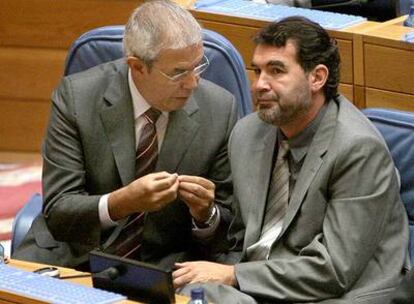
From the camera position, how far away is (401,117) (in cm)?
321

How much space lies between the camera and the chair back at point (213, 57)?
361 centimetres

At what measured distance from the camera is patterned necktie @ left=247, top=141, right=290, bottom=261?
125 inches

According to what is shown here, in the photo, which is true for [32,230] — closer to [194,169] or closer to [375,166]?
[194,169]

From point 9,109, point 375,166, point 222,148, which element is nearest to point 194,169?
point 222,148

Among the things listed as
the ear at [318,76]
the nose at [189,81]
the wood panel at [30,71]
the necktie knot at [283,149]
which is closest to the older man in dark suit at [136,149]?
the nose at [189,81]

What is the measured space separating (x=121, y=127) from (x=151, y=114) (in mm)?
92

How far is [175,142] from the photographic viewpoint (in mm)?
3383

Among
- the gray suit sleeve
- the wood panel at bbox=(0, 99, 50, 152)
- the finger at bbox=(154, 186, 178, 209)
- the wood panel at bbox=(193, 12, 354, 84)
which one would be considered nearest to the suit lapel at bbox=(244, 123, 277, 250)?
the finger at bbox=(154, 186, 178, 209)

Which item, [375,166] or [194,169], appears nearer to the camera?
[375,166]

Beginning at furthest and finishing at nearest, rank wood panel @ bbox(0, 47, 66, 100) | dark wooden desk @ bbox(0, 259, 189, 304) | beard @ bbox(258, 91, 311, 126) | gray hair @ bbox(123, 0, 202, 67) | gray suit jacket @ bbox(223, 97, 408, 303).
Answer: wood panel @ bbox(0, 47, 66, 100), gray hair @ bbox(123, 0, 202, 67), beard @ bbox(258, 91, 311, 126), gray suit jacket @ bbox(223, 97, 408, 303), dark wooden desk @ bbox(0, 259, 189, 304)

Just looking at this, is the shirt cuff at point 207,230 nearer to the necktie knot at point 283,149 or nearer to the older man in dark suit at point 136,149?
the older man in dark suit at point 136,149

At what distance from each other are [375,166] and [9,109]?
316 cm

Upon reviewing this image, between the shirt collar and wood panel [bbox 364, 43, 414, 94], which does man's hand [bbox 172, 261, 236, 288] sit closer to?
the shirt collar

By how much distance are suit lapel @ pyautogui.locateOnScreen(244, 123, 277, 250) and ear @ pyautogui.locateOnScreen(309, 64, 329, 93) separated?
0.18 m
